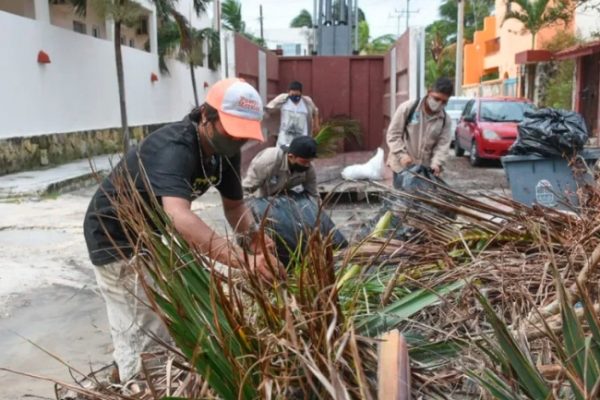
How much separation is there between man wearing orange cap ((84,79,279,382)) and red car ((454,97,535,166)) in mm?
12539

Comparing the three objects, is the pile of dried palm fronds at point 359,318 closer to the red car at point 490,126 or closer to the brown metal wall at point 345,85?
the brown metal wall at point 345,85

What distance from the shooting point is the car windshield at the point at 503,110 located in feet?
50.9

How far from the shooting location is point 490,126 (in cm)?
1502

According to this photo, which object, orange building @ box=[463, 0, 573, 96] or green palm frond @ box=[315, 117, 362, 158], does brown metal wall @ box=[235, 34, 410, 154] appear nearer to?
green palm frond @ box=[315, 117, 362, 158]

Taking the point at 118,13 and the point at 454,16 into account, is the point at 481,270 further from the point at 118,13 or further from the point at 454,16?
the point at 454,16

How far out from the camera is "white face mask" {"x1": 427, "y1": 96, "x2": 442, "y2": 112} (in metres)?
5.90

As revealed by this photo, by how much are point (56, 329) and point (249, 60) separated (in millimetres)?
5853

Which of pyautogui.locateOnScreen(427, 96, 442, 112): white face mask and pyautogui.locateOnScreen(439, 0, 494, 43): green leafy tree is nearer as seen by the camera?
pyautogui.locateOnScreen(427, 96, 442, 112): white face mask

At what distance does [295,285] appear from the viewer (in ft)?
5.86

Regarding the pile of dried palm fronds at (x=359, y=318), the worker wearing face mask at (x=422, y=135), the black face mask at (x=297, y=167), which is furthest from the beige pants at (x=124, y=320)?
the worker wearing face mask at (x=422, y=135)

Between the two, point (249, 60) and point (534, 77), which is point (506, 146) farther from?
point (534, 77)

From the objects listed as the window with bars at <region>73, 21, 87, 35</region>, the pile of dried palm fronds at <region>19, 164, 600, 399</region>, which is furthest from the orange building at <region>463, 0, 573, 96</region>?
the pile of dried palm fronds at <region>19, 164, 600, 399</region>

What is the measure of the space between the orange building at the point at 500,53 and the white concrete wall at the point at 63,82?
527 inches

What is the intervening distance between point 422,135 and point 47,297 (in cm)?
331
